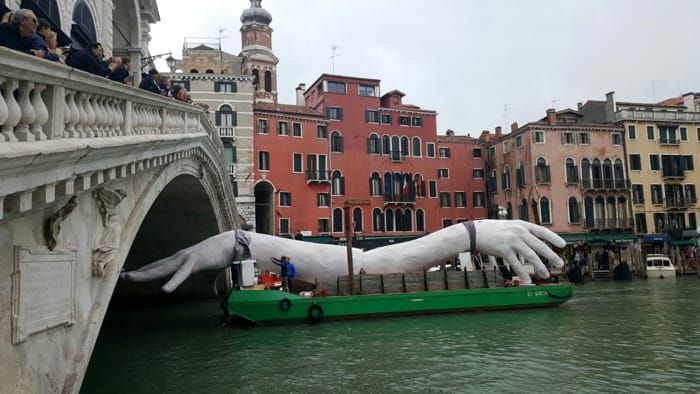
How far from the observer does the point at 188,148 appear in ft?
37.9

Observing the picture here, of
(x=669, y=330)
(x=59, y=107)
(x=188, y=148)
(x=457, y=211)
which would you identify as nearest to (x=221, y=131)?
(x=457, y=211)

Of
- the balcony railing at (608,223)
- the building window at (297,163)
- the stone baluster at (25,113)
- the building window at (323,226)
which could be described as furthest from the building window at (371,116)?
the stone baluster at (25,113)

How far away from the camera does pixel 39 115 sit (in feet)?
15.3

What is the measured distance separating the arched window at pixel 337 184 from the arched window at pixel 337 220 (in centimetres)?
108

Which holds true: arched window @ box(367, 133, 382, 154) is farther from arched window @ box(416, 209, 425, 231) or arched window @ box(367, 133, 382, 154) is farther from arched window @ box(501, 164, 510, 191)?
arched window @ box(501, 164, 510, 191)

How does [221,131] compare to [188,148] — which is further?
Result: [221,131]

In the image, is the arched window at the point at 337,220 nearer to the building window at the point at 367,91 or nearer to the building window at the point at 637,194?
the building window at the point at 367,91

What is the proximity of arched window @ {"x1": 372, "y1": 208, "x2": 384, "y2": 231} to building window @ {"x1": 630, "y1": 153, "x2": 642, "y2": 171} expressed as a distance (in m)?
17.5

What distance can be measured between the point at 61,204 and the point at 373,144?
109 feet

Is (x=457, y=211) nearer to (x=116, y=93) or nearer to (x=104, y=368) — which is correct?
(x=104, y=368)

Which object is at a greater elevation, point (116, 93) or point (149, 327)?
point (116, 93)

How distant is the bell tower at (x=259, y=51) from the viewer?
159 ft

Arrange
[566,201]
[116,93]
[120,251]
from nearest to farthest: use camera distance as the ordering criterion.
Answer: [116,93], [120,251], [566,201]

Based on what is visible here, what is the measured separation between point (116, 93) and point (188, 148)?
15.4ft
